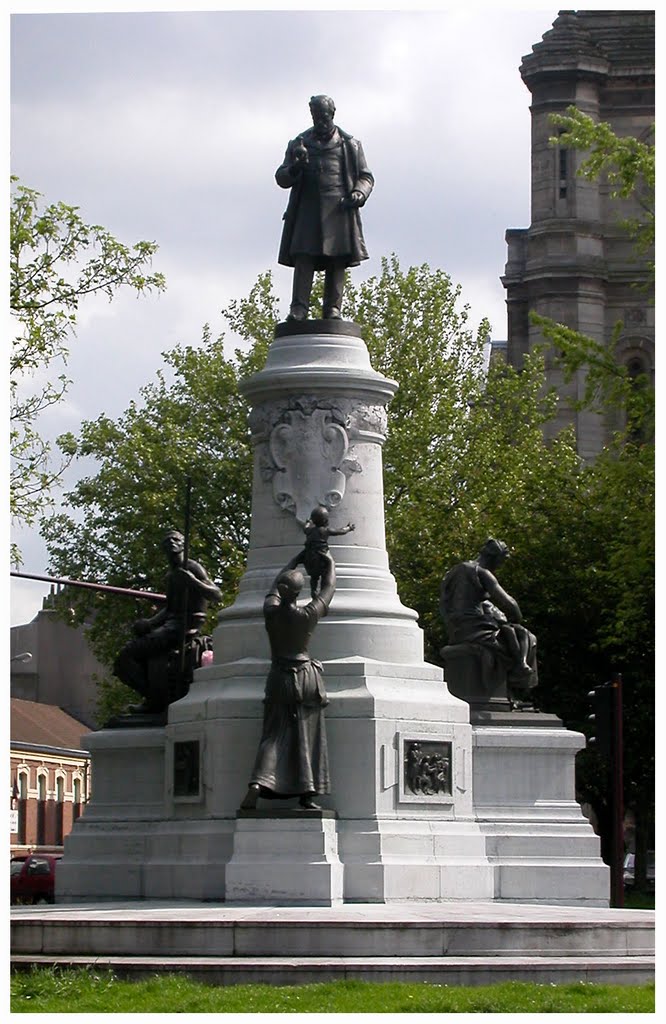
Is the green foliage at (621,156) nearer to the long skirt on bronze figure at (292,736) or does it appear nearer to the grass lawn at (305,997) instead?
the long skirt on bronze figure at (292,736)

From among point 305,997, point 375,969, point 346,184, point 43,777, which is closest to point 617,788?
point 346,184

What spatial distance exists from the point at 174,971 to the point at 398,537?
30460mm

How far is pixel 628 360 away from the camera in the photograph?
2862 inches

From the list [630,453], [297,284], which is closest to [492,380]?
[630,453]

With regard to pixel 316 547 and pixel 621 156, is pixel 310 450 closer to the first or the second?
pixel 316 547

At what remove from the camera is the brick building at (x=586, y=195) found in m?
74.0

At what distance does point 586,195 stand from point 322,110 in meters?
49.2

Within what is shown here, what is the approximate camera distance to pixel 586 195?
74.9m

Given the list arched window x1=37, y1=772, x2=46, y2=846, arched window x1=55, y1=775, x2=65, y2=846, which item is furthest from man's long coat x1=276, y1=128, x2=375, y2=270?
arched window x1=55, y1=775, x2=65, y2=846

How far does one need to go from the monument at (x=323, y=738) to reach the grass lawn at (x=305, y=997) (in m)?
4.92

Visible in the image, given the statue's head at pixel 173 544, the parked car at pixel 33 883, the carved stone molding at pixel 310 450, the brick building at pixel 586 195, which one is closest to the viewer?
the carved stone molding at pixel 310 450

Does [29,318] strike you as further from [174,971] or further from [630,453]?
[630,453]

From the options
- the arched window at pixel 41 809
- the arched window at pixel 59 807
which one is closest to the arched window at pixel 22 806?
the arched window at pixel 41 809

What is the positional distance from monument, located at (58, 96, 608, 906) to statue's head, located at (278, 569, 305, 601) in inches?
1.1
